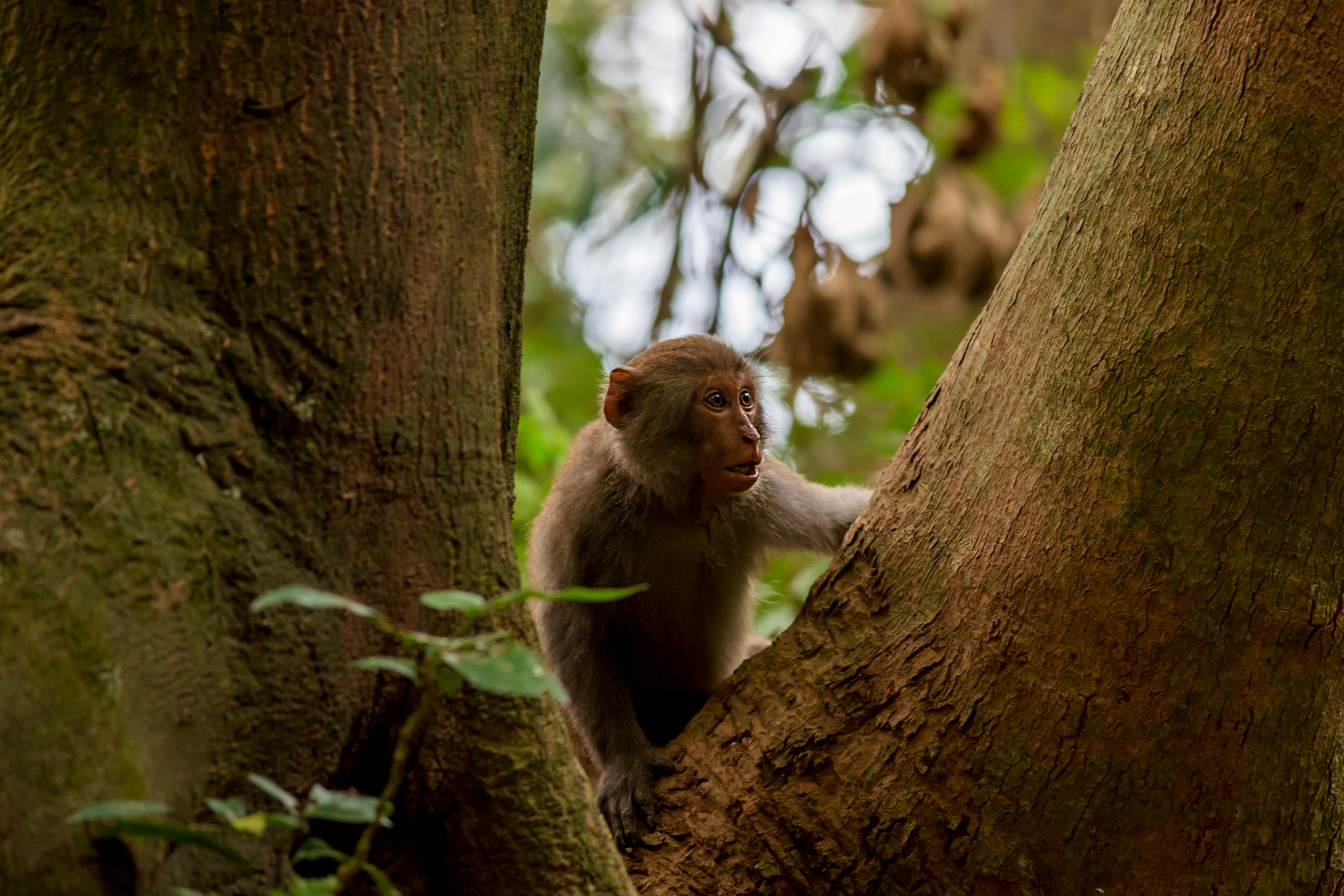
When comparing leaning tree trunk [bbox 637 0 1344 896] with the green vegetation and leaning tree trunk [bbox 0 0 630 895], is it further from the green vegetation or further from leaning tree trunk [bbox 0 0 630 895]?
the green vegetation

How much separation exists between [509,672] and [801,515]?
3.22 metres

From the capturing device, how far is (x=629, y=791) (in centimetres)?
388

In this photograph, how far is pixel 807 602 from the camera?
11.8ft

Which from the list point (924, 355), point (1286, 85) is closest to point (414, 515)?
point (1286, 85)

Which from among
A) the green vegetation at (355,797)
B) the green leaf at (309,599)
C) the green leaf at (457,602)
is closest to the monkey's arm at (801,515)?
the green vegetation at (355,797)

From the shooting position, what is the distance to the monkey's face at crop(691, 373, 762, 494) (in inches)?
187

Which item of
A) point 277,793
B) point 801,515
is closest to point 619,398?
point 801,515

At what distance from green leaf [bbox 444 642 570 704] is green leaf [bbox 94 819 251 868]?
48cm

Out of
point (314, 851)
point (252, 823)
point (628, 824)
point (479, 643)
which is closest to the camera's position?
point (252, 823)

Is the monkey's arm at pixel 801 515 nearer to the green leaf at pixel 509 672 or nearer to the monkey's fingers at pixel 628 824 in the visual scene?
the monkey's fingers at pixel 628 824

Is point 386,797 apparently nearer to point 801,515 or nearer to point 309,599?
point 309,599

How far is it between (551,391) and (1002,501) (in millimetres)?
7229

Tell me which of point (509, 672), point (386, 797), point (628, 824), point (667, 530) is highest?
point (667, 530)

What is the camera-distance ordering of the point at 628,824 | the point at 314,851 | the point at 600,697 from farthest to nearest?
1. the point at 600,697
2. the point at 628,824
3. the point at 314,851
